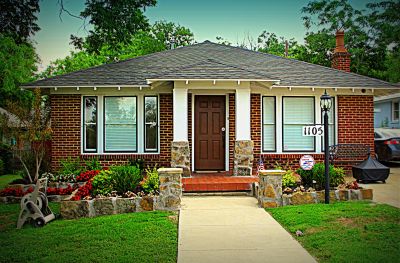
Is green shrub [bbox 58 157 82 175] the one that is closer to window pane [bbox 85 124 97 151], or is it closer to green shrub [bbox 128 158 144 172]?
window pane [bbox 85 124 97 151]

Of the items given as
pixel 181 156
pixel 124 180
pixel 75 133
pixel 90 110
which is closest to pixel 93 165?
pixel 75 133

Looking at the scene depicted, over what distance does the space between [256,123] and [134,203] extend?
577 cm

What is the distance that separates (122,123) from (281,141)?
5.12 m

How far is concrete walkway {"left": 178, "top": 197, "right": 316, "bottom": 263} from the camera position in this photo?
5.43 m

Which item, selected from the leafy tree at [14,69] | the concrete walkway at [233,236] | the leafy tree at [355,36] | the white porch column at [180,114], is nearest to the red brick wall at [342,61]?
the white porch column at [180,114]

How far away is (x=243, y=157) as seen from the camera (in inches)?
448

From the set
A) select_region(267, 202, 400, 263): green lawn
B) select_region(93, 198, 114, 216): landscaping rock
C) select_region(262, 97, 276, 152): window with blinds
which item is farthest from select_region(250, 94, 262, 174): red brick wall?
select_region(93, 198, 114, 216): landscaping rock

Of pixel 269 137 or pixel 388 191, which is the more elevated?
pixel 269 137

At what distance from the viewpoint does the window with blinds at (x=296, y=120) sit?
13078 mm

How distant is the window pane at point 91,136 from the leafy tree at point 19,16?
10.7 ft

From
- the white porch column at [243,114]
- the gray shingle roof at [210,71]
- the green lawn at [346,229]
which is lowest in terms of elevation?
the green lawn at [346,229]

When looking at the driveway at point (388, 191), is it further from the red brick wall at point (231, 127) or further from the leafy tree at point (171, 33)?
the leafy tree at point (171, 33)

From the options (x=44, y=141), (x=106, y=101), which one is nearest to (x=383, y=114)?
(x=106, y=101)

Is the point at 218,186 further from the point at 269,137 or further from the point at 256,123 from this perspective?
the point at 269,137
